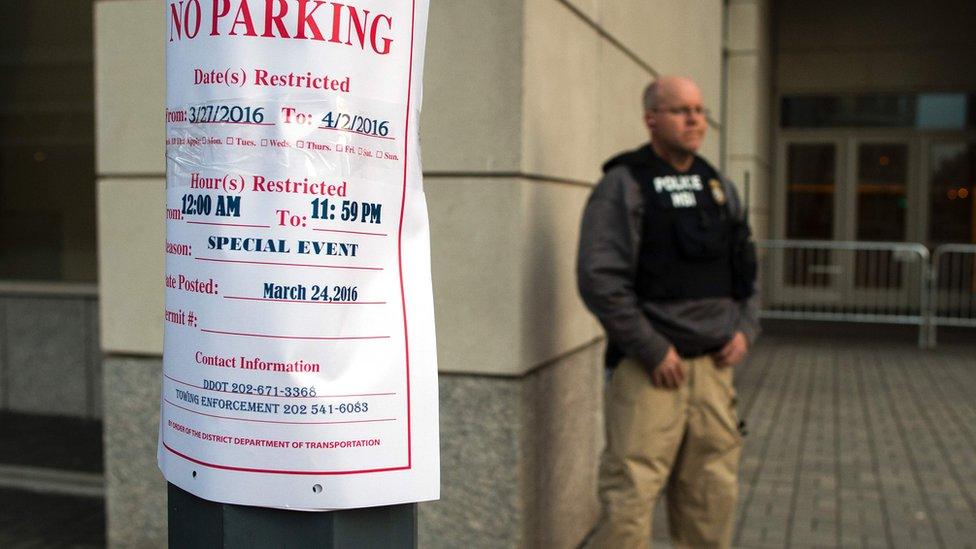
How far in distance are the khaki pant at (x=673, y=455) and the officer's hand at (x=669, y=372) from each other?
40mm

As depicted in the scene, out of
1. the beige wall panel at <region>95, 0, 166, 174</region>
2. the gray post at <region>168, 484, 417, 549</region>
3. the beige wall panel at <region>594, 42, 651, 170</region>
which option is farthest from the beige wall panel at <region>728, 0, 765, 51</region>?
the gray post at <region>168, 484, 417, 549</region>

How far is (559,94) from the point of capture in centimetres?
434

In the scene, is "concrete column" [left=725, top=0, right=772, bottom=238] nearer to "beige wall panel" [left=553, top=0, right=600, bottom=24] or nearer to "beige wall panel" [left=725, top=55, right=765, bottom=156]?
"beige wall panel" [left=725, top=55, right=765, bottom=156]

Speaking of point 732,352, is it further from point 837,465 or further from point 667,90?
point 837,465

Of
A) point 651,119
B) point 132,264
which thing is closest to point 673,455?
point 651,119

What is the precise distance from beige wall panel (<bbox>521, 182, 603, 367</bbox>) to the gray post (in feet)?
6.73

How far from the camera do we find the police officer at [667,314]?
3787mm

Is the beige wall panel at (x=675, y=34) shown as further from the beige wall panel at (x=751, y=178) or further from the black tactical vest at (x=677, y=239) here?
the beige wall panel at (x=751, y=178)

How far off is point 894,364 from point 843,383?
69.1 inches

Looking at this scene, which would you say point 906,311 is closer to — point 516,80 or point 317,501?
point 516,80

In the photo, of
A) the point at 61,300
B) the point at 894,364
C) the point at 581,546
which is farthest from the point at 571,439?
the point at 894,364

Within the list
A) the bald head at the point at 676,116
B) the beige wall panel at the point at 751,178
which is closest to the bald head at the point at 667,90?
the bald head at the point at 676,116

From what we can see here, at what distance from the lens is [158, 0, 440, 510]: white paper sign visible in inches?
73.5

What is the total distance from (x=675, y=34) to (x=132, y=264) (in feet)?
14.1
